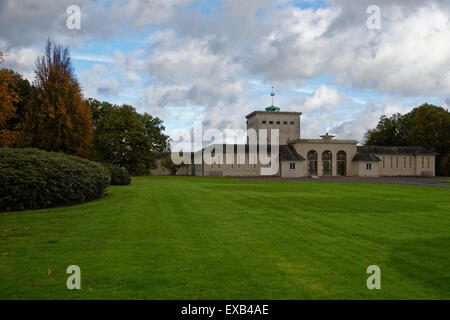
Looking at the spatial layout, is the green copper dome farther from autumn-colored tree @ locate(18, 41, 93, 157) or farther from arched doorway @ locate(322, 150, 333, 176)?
autumn-colored tree @ locate(18, 41, 93, 157)

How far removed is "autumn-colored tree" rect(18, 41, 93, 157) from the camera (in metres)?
26.7

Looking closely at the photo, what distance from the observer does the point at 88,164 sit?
728 inches

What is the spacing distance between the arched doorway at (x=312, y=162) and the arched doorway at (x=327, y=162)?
1457 mm

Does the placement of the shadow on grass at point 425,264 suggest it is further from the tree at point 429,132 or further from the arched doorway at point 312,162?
the tree at point 429,132

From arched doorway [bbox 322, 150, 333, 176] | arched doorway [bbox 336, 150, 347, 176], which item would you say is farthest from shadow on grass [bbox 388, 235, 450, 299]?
arched doorway [bbox 336, 150, 347, 176]

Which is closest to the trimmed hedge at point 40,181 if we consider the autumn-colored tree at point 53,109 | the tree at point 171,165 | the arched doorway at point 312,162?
the autumn-colored tree at point 53,109

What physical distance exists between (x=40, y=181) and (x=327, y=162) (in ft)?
185

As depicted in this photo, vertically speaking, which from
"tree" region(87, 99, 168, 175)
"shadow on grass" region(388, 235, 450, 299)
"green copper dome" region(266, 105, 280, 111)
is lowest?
"shadow on grass" region(388, 235, 450, 299)

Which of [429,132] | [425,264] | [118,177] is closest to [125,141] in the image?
[118,177]

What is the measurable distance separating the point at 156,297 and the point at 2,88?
67.3 feet

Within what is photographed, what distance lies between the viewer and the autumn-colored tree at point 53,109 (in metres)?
26.7

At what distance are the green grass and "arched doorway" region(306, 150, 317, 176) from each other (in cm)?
5145

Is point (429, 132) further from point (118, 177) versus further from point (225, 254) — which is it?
point (225, 254)
